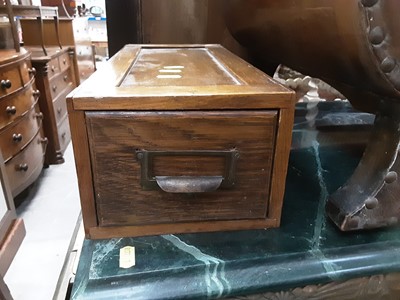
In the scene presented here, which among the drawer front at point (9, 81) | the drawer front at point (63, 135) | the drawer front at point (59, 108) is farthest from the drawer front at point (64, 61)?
the drawer front at point (9, 81)

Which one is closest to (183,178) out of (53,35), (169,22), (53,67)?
(169,22)

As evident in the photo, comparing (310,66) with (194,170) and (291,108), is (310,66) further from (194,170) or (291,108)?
(194,170)

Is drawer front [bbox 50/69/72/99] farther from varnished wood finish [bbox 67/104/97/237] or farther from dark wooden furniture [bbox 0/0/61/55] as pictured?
varnished wood finish [bbox 67/104/97/237]

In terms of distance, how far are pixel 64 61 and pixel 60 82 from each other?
0.17m

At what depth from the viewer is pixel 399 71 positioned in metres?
0.36

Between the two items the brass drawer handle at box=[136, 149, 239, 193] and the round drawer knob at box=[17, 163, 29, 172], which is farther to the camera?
the round drawer knob at box=[17, 163, 29, 172]

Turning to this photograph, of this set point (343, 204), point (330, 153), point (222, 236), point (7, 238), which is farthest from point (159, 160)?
point (7, 238)

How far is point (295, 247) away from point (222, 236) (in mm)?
103

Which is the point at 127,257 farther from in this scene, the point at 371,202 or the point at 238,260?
the point at 371,202

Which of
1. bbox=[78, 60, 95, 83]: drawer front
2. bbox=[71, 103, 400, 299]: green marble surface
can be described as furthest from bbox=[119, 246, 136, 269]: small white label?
bbox=[78, 60, 95, 83]: drawer front

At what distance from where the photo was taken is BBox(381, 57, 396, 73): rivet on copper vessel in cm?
34

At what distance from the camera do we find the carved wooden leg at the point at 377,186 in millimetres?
448

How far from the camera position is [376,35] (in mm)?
330

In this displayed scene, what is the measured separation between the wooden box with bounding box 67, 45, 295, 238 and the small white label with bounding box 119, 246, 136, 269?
1.0 inches
